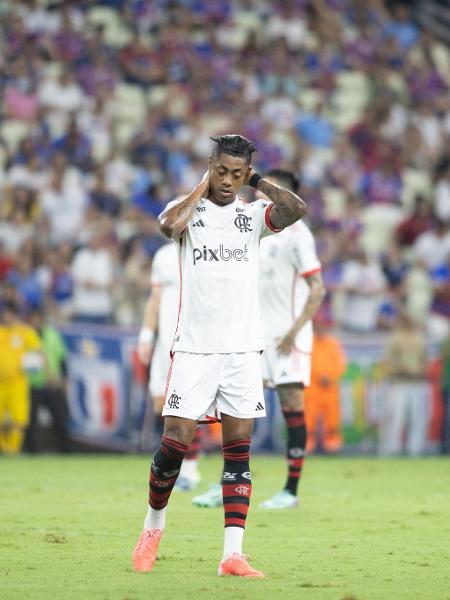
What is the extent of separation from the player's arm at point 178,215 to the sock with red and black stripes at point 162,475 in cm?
118

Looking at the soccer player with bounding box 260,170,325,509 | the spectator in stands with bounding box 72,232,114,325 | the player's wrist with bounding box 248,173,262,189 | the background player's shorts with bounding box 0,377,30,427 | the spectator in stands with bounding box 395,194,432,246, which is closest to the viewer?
the player's wrist with bounding box 248,173,262,189

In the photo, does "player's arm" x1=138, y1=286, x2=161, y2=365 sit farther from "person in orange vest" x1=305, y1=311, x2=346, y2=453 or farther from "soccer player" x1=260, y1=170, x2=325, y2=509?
"person in orange vest" x1=305, y1=311, x2=346, y2=453

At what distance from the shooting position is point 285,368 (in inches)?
456

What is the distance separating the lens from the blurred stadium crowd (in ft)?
64.8

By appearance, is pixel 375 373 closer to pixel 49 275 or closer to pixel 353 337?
pixel 353 337

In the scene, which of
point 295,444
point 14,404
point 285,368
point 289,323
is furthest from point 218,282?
point 14,404

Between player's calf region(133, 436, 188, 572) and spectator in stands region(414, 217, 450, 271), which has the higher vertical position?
spectator in stands region(414, 217, 450, 271)

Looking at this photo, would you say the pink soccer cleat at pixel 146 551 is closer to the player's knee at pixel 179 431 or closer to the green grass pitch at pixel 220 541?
the green grass pitch at pixel 220 541

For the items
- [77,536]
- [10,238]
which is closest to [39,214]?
[10,238]

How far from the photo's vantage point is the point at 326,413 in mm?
19734

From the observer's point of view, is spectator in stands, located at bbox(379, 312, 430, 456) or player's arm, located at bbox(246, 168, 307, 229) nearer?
player's arm, located at bbox(246, 168, 307, 229)

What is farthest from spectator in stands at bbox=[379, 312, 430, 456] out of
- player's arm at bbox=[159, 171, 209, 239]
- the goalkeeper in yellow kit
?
player's arm at bbox=[159, 171, 209, 239]

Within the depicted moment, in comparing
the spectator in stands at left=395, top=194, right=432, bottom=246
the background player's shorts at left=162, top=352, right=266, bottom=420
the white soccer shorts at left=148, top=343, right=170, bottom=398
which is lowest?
the white soccer shorts at left=148, top=343, right=170, bottom=398

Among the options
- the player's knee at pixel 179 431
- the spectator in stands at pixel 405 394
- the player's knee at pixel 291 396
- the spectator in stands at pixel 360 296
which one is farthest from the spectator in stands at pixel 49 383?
the player's knee at pixel 179 431
